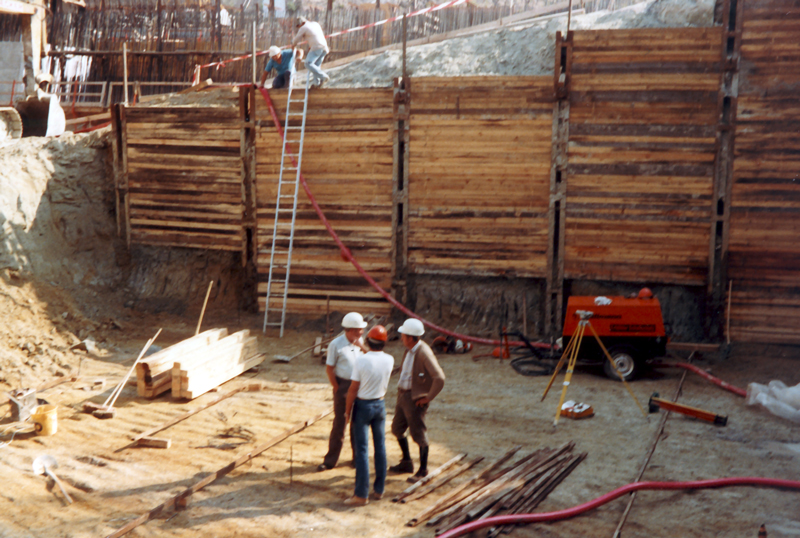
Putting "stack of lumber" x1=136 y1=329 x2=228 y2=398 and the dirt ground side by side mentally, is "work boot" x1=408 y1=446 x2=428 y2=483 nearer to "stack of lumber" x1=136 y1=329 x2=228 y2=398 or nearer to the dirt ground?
the dirt ground

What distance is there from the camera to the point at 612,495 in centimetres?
688

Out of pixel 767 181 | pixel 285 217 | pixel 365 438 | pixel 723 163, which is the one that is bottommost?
pixel 365 438

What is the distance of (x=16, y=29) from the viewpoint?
23.6m

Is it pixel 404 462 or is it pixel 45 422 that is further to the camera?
pixel 45 422

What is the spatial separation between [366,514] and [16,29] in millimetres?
24205

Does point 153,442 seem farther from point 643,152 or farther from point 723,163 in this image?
point 723,163

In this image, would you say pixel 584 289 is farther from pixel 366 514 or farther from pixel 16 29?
pixel 16 29

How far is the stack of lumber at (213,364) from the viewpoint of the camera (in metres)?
10.1

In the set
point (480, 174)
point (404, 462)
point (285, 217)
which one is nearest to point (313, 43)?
point (285, 217)

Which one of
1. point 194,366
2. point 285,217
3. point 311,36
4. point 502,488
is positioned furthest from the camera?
point 285,217

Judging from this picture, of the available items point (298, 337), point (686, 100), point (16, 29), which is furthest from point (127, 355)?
point (16, 29)

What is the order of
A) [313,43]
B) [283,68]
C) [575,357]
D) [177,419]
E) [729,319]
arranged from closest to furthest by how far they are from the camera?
[177,419], [575,357], [729,319], [313,43], [283,68]

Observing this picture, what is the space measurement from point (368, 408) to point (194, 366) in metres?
4.46

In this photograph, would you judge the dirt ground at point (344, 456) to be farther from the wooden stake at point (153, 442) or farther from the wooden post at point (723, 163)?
the wooden post at point (723, 163)
